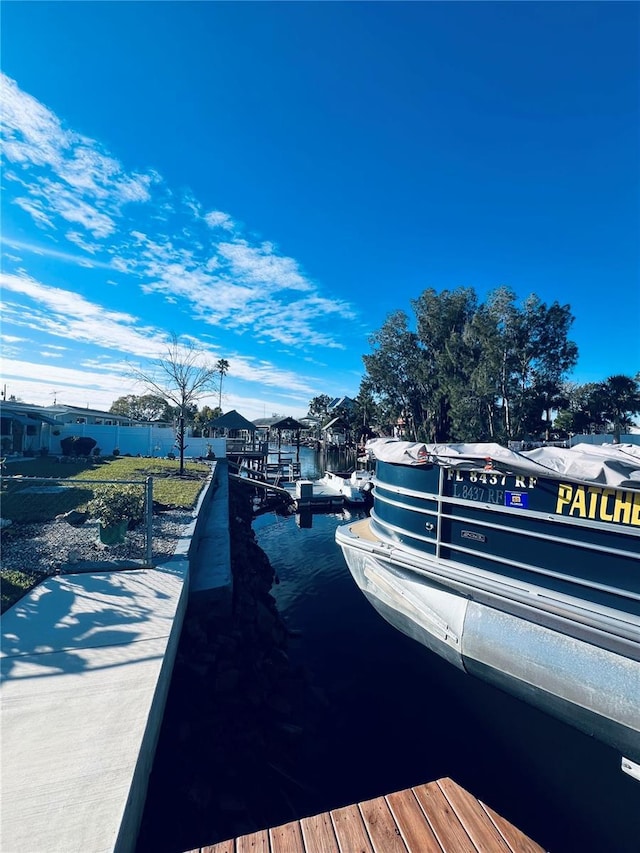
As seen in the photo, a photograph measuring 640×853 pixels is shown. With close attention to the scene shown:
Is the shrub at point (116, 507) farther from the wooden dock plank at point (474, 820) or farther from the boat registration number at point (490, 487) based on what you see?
the wooden dock plank at point (474, 820)

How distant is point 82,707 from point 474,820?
9.88 ft

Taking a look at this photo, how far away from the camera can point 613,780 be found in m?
4.45

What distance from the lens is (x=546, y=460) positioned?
16.0 ft

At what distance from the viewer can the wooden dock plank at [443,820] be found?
224cm

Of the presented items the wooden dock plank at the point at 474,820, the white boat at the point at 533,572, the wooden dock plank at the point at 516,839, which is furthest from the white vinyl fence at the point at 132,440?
the wooden dock plank at the point at 516,839

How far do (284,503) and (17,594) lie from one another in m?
15.7

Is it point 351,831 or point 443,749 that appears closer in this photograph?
point 351,831

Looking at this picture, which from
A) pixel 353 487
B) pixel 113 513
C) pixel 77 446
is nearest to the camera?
pixel 113 513

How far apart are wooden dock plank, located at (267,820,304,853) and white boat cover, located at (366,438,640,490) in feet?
13.9

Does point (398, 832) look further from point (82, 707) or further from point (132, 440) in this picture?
point (132, 440)

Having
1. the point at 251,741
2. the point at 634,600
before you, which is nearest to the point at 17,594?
the point at 251,741

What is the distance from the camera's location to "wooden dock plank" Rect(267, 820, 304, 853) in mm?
2215

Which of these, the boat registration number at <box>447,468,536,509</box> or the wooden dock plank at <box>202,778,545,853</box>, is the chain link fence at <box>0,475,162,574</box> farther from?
the boat registration number at <box>447,468,536,509</box>

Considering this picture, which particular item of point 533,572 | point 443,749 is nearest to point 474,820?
point 443,749
